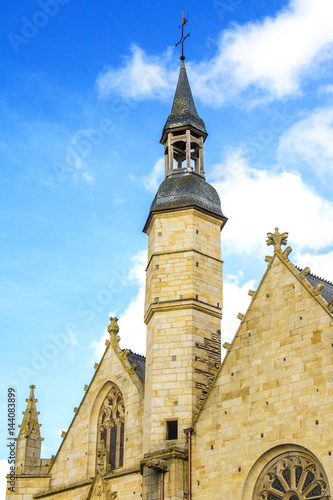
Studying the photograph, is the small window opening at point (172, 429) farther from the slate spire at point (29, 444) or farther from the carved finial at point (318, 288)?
the slate spire at point (29, 444)

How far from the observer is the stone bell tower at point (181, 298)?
22.0 m

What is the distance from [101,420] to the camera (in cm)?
2655

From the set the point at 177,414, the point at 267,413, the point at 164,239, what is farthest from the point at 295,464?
the point at 164,239

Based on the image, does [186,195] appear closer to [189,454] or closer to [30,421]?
[189,454]

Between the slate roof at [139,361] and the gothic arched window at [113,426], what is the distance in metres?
0.93

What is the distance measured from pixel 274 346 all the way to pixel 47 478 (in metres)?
11.1

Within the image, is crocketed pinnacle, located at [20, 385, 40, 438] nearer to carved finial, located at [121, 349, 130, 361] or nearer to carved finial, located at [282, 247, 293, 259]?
carved finial, located at [121, 349, 130, 361]

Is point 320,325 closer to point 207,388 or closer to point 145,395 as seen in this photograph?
point 207,388

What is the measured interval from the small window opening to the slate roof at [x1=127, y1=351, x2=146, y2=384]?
3.90 meters

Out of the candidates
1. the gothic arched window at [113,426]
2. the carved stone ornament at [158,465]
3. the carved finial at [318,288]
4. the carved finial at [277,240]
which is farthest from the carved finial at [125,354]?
the carved finial at [318,288]

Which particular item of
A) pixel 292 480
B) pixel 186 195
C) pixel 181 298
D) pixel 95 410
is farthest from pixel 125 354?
pixel 292 480

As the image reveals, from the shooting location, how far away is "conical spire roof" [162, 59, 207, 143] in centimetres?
2741

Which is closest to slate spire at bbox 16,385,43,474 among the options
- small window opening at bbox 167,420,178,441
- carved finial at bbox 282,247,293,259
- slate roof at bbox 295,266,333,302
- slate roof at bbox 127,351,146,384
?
slate roof at bbox 127,351,146,384

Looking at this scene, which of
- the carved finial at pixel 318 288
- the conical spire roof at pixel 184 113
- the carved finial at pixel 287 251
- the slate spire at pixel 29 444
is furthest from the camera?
the conical spire roof at pixel 184 113
